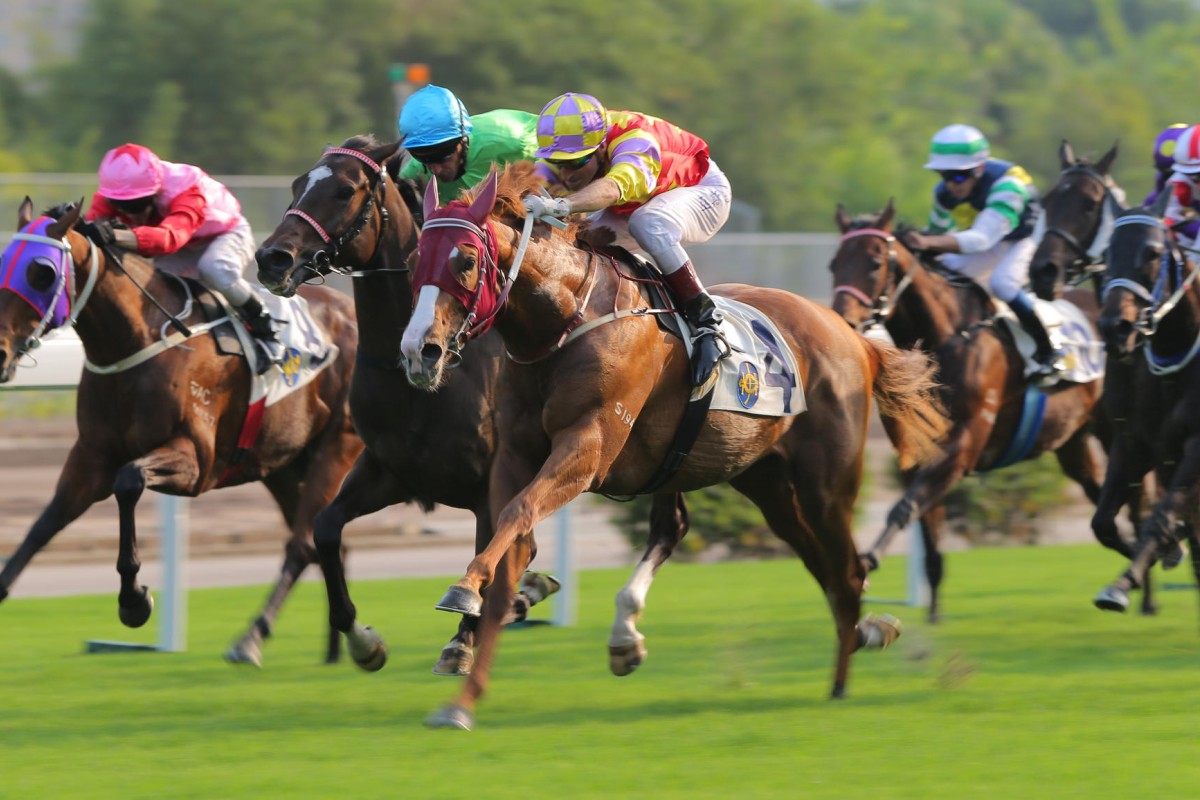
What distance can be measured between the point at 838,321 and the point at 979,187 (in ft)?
9.36

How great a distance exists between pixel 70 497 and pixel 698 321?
2.57 meters

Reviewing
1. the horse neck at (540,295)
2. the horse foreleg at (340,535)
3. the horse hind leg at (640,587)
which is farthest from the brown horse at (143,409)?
the horse neck at (540,295)

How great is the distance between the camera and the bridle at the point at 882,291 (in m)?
8.70

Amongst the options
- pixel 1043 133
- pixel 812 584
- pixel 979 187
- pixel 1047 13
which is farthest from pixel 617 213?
pixel 1047 13

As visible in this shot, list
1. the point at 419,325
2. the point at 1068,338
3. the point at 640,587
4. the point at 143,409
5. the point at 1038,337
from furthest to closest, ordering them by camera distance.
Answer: the point at 1068,338
the point at 1038,337
the point at 143,409
the point at 640,587
the point at 419,325

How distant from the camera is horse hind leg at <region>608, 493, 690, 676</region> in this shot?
243 inches

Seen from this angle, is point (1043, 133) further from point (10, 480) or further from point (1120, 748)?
point (1120, 748)

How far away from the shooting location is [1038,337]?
30.3ft

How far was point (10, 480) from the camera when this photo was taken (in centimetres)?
1402

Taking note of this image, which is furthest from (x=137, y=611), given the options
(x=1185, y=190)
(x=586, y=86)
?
(x=586, y=86)

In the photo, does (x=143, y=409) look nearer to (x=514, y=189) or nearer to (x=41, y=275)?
(x=41, y=275)

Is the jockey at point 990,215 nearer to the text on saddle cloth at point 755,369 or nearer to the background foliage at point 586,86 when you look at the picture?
the text on saddle cloth at point 755,369

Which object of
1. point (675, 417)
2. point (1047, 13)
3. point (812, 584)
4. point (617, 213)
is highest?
point (617, 213)

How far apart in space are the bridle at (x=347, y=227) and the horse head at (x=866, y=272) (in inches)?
114
